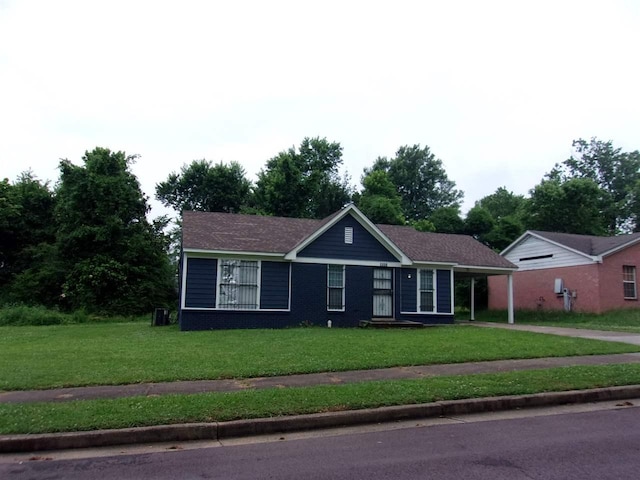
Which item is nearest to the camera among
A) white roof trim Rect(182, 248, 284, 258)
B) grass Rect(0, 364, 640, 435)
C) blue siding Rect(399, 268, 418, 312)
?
grass Rect(0, 364, 640, 435)

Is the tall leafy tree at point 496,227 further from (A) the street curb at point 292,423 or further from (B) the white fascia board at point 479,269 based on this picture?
(A) the street curb at point 292,423

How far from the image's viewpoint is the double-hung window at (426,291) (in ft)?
70.3

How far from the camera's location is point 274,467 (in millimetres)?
5254

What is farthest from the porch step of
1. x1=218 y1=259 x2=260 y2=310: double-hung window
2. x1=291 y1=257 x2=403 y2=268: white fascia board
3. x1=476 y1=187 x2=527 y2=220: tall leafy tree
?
x1=476 y1=187 x2=527 y2=220: tall leafy tree

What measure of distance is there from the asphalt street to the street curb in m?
0.24

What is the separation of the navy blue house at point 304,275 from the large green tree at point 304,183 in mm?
Result: 20251

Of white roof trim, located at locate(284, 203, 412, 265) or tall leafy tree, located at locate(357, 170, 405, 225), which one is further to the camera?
tall leafy tree, located at locate(357, 170, 405, 225)

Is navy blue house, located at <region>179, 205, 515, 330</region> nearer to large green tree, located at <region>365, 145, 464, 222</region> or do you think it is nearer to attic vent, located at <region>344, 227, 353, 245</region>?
attic vent, located at <region>344, 227, 353, 245</region>

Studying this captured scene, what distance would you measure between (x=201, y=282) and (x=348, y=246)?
5854 millimetres

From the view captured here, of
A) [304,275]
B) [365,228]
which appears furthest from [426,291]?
[304,275]

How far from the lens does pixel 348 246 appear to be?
20203mm

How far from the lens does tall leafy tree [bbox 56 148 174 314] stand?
28.3m

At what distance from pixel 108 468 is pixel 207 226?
15.7 m

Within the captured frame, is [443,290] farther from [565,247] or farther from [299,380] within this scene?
[299,380]
